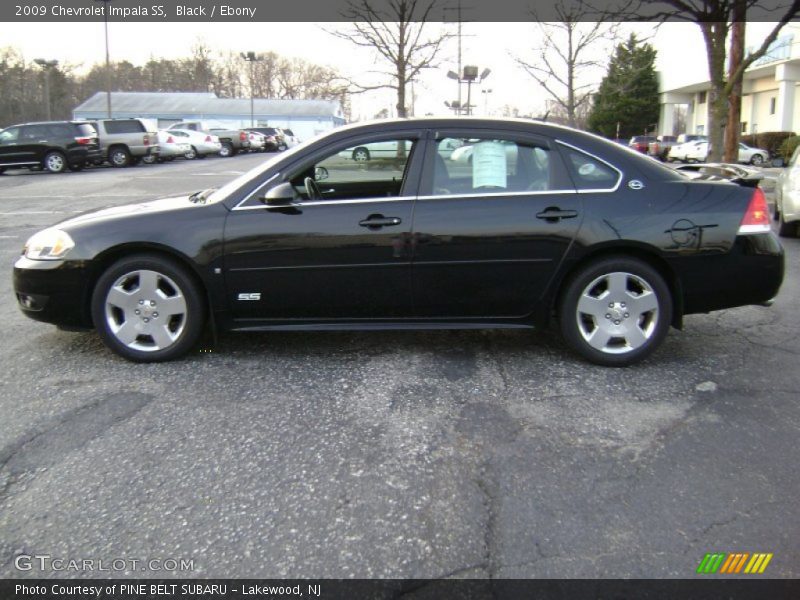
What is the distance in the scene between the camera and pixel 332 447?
311 centimetres

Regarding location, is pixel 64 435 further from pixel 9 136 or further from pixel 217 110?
pixel 217 110

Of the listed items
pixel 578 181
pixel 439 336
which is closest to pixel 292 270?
pixel 439 336

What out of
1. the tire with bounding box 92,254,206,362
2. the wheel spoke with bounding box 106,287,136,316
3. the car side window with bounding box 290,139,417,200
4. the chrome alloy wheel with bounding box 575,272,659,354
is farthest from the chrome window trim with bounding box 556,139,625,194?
the wheel spoke with bounding box 106,287,136,316

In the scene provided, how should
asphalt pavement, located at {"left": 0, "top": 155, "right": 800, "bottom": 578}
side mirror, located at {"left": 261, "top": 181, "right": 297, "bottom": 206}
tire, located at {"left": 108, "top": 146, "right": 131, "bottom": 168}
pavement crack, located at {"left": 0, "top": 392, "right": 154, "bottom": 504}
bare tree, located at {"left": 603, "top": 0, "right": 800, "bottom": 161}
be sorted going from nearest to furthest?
asphalt pavement, located at {"left": 0, "top": 155, "right": 800, "bottom": 578}, pavement crack, located at {"left": 0, "top": 392, "right": 154, "bottom": 504}, side mirror, located at {"left": 261, "top": 181, "right": 297, "bottom": 206}, bare tree, located at {"left": 603, "top": 0, "right": 800, "bottom": 161}, tire, located at {"left": 108, "top": 146, "right": 131, "bottom": 168}

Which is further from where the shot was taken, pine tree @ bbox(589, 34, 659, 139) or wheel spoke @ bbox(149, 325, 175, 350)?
pine tree @ bbox(589, 34, 659, 139)

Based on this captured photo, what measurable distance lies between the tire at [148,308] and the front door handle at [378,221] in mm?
1157

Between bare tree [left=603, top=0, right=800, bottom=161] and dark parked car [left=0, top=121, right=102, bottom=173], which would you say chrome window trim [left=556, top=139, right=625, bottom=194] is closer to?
bare tree [left=603, top=0, right=800, bottom=161]

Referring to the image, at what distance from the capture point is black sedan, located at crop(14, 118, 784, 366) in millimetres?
4070

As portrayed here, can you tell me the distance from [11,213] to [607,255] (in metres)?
11.9

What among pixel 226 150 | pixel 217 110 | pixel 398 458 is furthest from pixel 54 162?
pixel 217 110

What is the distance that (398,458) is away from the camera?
119 inches

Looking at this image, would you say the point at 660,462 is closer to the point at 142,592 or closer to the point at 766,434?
the point at 766,434

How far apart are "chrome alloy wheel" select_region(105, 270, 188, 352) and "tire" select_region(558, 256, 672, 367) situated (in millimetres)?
2474

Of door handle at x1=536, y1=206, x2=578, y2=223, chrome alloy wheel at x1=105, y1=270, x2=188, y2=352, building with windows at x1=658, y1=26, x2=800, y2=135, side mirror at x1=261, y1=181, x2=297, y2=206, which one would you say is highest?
building with windows at x1=658, y1=26, x2=800, y2=135
